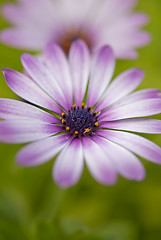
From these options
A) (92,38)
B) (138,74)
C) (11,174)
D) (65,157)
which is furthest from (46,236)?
(92,38)

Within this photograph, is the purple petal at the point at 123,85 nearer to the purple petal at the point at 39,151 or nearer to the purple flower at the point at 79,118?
the purple flower at the point at 79,118

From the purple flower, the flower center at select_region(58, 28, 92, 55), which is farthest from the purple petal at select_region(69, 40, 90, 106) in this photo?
the flower center at select_region(58, 28, 92, 55)

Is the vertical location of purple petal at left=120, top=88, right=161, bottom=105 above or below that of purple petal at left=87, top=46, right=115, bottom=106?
below

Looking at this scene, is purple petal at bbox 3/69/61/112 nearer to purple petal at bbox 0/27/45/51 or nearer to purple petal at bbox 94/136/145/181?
purple petal at bbox 94/136/145/181

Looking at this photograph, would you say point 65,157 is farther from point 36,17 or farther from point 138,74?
point 36,17

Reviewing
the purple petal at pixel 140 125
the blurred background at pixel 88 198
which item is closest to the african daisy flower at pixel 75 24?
the blurred background at pixel 88 198

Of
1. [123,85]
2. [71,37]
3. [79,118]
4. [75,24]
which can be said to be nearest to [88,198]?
[79,118]

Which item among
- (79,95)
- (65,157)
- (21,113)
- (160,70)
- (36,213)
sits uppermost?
(160,70)
